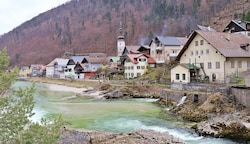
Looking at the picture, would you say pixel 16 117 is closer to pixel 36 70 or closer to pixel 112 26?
pixel 36 70

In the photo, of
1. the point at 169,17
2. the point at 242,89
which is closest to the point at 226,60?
the point at 242,89

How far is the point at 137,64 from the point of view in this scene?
5294cm

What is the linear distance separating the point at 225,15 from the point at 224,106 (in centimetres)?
8842

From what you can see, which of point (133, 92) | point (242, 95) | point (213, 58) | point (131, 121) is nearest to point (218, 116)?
point (242, 95)

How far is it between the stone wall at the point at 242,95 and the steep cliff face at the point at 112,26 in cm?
7736

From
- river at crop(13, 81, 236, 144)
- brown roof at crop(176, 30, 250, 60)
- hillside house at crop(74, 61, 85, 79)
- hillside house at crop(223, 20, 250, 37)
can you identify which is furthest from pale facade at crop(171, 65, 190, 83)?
hillside house at crop(74, 61, 85, 79)

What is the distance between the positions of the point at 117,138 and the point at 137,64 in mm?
38276

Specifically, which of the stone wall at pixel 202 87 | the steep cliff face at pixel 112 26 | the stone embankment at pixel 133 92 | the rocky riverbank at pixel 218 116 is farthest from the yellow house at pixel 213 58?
the steep cliff face at pixel 112 26

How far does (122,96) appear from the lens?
40.7 metres

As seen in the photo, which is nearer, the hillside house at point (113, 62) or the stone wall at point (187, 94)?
the stone wall at point (187, 94)

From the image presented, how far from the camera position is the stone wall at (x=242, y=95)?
74.5 ft

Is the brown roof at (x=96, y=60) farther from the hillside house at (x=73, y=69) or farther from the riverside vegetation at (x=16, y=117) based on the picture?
the riverside vegetation at (x=16, y=117)

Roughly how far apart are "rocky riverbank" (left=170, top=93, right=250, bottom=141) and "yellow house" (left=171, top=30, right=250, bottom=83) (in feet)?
21.6

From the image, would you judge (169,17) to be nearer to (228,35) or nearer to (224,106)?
(228,35)
